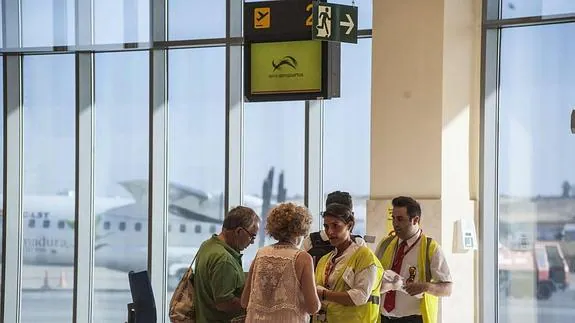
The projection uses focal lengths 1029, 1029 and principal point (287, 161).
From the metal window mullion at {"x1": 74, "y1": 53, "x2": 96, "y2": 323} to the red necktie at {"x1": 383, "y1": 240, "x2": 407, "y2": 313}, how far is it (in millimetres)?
5173

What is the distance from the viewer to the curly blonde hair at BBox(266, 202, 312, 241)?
498cm

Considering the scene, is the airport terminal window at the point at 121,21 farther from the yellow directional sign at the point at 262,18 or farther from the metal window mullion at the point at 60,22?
the yellow directional sign at the point at 262,18

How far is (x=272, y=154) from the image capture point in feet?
31.9

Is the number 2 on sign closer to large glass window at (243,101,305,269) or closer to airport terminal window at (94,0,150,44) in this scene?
large glass window at (243,101,305,269)

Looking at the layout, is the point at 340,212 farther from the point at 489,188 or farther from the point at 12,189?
the point at 12,189

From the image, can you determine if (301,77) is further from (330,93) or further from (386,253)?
(386,253)

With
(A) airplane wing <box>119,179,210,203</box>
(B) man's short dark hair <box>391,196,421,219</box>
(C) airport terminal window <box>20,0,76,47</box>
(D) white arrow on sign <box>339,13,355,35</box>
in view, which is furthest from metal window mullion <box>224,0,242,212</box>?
(B) man's short dark hair <box>391,196,421,219</box>

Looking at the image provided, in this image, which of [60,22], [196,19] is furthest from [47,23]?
[196,19]

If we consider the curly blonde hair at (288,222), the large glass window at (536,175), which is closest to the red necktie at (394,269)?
the curly blonde hair at (288,222)

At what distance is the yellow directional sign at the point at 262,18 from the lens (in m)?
7.36

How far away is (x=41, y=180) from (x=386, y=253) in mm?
5661

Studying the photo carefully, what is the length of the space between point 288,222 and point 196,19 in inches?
208

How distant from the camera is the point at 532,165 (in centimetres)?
866

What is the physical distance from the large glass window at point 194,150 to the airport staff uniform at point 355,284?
4.77 m
